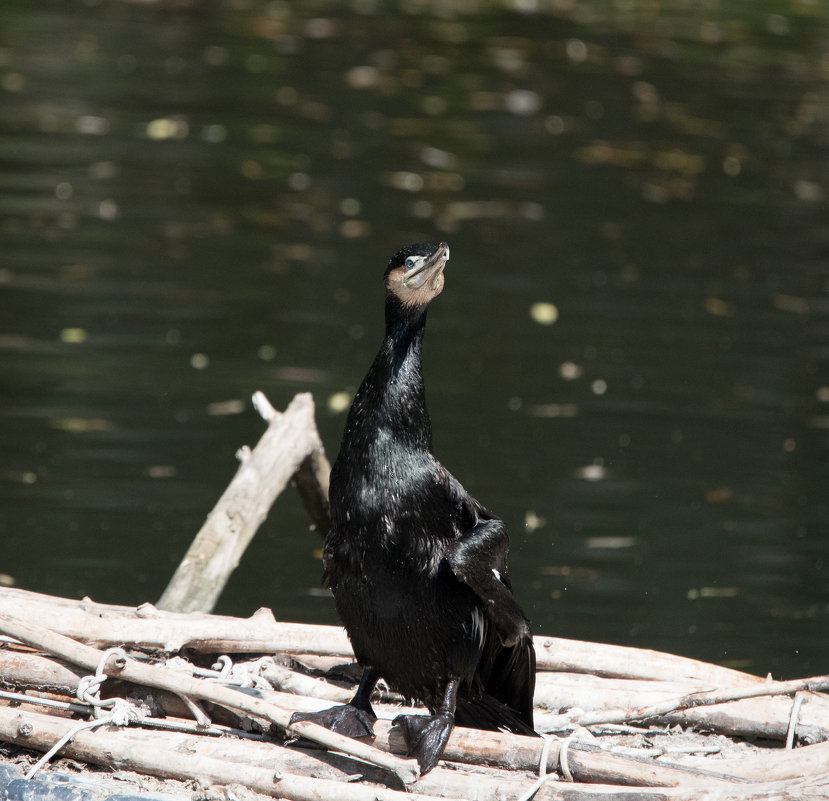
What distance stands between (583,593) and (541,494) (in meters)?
0.90

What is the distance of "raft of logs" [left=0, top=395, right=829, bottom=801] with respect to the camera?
3.32 metres

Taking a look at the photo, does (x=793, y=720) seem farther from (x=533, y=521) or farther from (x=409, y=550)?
(x=533, y=521)

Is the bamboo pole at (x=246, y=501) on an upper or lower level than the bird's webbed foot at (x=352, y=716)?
lower

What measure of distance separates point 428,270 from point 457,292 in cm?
609

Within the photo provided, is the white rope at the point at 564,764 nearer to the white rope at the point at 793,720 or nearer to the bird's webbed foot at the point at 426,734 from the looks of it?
the bird's webbed foot at the point at 426,734

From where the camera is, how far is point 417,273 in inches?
140

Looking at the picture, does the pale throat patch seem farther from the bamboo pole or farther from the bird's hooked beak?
the bamboo pole

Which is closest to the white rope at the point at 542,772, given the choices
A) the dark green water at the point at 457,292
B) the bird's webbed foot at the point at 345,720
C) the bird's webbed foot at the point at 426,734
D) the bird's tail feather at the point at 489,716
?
the bird's webbed foot at the point at 426,734

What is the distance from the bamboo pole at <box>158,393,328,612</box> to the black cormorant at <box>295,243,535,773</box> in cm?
155

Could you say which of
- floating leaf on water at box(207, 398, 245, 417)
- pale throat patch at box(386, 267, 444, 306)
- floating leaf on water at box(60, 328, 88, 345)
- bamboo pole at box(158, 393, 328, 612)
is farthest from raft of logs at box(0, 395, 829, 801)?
floating leaf on water at box(60, 328, 88, 345)

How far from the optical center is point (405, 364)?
11.8ft

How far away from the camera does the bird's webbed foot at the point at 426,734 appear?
3426 mm

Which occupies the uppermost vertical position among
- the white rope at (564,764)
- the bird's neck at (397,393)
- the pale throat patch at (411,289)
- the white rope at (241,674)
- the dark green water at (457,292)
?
the pale throat patch at (411,289)

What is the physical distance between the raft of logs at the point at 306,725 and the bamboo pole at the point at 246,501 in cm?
95
